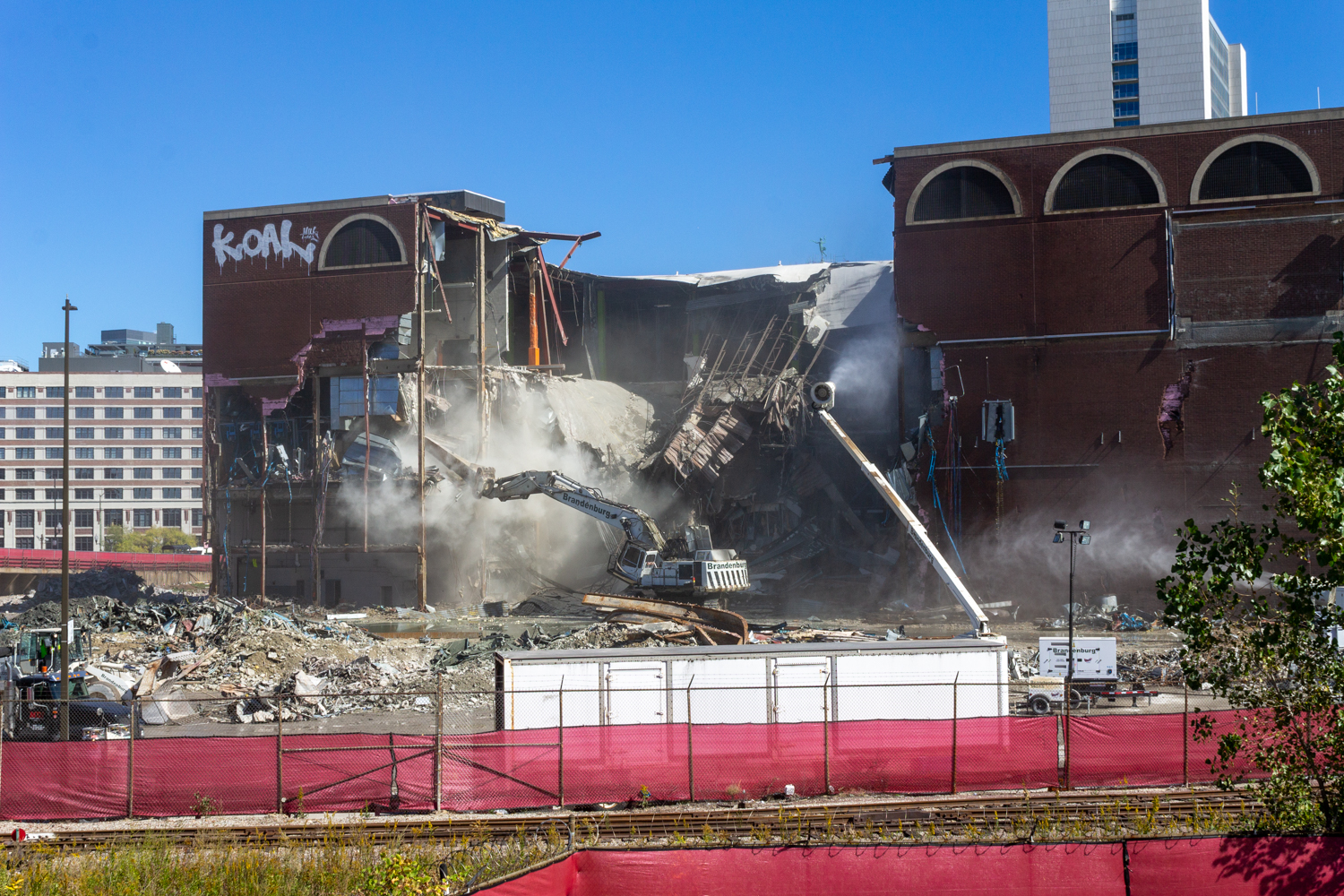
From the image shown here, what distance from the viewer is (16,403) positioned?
114 m

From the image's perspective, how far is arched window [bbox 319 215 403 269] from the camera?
47156 mm

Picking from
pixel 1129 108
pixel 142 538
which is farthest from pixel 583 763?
pixel 1129 108

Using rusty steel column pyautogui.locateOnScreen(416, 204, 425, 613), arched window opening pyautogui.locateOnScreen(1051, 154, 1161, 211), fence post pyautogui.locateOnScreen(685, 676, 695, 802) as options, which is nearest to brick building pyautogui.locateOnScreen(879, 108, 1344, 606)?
arched window opening pyautogui.locateOnScreen(1051, 154, 1161, 211)

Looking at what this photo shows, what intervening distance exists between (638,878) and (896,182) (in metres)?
35.5

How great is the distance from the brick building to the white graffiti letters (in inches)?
957

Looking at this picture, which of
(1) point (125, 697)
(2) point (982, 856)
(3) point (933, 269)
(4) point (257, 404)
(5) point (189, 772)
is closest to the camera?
(2) point (982, 856)

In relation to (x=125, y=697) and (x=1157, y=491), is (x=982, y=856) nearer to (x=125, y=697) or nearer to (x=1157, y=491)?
(x=125, y=697)

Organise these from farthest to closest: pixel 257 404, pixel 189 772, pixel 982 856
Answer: pixel 257 404 < pixel 189 772 < pixel 982 856

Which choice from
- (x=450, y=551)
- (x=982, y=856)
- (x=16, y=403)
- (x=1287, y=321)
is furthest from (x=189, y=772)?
(x=16, y=403)

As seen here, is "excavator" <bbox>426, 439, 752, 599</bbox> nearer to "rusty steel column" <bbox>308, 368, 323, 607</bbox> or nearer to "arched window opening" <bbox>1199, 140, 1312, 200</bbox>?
"rusty steel column" <bbox>308, 368, 323, 607</bbox>

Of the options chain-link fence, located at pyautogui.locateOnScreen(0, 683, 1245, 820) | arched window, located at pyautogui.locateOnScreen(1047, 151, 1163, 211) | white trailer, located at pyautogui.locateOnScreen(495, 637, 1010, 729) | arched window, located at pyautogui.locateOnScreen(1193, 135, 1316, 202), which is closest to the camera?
chain-link fence, located at pyautogui.locateOnScreen(0, 683, 1245, 820)

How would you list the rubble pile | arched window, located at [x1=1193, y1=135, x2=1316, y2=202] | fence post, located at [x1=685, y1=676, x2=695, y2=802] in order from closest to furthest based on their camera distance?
fence post, located at [x1=685, y1=676, x2=695, y2=802] → arched window, located at [x1=1193, y1=135, x2=1316, y2=202] → the rubble pile

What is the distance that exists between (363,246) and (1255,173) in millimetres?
33848

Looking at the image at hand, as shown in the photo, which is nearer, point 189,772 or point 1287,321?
point 189,772
